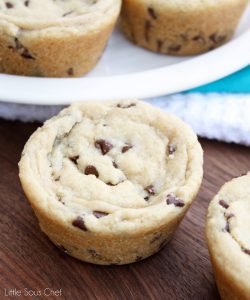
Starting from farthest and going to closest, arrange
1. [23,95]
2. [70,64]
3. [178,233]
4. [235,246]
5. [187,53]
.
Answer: [187,53] < [70,64] < [23,95] < [178,233] < [235,246]

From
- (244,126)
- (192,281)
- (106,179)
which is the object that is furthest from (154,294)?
(244,126)

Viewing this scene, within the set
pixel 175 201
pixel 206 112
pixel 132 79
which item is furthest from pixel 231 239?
pixel 132 79

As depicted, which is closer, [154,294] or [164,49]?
[154,294]

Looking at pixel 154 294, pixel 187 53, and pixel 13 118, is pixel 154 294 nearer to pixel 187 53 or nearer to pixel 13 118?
pixel 13 118

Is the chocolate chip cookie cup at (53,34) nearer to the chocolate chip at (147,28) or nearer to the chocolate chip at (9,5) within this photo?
the chocolate chip at (9,5)

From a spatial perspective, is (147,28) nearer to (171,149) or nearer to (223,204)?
(171,149)

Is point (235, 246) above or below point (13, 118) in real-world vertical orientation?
above
